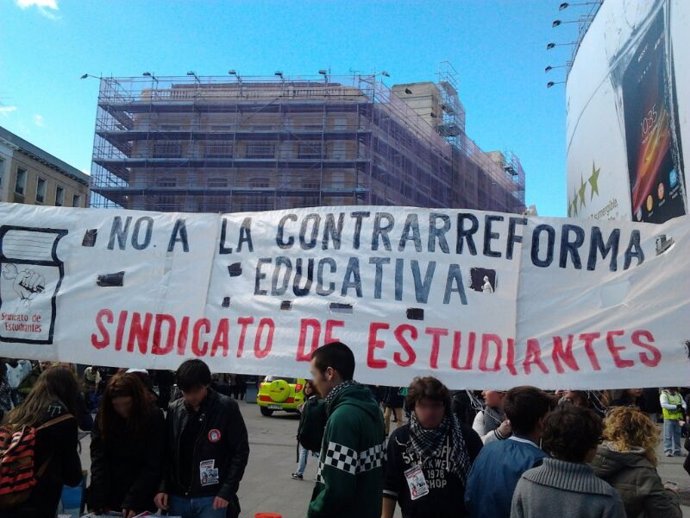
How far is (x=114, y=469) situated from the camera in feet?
12.5

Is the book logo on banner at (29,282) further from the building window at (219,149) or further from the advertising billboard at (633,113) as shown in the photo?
the building window at (219,149)

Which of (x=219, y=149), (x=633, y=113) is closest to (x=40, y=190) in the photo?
(x=219, y=149)

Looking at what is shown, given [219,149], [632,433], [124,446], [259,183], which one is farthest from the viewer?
[219,149]

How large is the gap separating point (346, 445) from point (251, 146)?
3724 centimetres

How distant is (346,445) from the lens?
9.48 feet

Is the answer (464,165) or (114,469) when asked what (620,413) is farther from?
(464,165)

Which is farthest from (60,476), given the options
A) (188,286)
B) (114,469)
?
(188,286)

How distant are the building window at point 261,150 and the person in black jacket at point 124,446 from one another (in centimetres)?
3536

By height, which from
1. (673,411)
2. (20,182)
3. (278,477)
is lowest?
(278,477)

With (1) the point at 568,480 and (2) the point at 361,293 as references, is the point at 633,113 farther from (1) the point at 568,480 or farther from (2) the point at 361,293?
(1) the point at 568,480

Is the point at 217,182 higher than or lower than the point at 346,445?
higher

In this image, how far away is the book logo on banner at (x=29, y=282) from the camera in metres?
4.80

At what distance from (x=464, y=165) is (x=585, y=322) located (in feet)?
139

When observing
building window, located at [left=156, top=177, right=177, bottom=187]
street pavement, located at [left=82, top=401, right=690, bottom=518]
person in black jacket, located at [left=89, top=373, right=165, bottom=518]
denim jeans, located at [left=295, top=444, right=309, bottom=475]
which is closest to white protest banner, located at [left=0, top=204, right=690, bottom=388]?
person in black jacket, located at [left=89, top=373, right=165, bottom=518]
